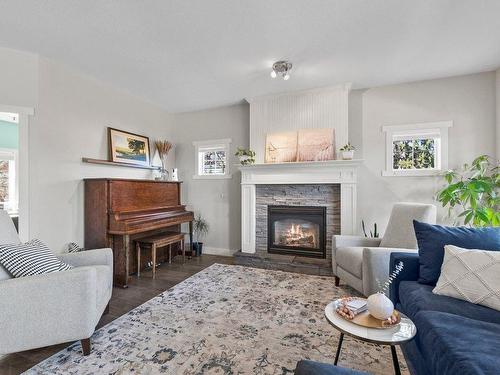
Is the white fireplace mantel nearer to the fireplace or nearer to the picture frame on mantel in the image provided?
the picture frame on mantel

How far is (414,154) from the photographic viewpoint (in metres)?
3.68

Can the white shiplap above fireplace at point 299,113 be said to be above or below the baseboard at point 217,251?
above

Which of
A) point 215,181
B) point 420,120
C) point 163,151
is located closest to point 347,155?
point 420,120

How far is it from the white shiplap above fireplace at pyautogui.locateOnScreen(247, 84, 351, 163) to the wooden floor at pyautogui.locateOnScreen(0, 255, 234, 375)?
2049 mm

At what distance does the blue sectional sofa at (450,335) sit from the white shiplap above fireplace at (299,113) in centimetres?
255

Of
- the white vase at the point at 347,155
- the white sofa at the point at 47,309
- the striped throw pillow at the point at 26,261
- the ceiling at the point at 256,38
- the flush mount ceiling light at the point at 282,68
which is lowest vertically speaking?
the white sofa at the point at 47,309

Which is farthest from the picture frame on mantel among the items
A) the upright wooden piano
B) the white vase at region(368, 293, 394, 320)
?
the white vase at region(368, 293, 394, 320)

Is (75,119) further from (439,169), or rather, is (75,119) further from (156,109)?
(439,169)

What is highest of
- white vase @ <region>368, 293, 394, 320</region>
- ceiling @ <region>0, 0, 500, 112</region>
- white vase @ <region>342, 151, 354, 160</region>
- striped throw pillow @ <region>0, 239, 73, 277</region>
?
ceiling @ <region>0, 0, 500, 112</region>

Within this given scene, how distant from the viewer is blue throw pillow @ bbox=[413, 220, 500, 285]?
182 cm

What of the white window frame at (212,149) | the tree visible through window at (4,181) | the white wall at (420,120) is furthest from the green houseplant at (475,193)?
the tree visible through window at (4,181)

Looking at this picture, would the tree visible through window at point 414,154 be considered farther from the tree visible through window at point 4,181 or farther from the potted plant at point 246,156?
the tree visible through window at point 4,181

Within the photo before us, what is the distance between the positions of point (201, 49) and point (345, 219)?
2.95 meters

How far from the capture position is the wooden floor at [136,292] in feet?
5.68
